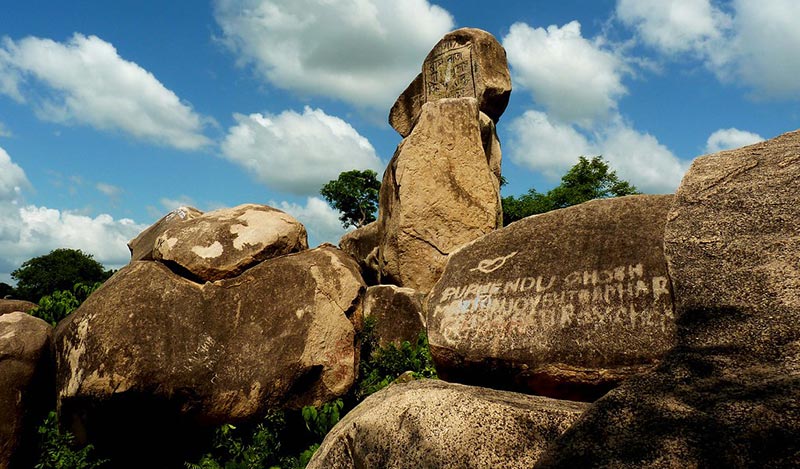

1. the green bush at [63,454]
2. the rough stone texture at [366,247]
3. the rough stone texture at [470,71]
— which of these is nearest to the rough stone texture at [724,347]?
the green bush at [63,454]

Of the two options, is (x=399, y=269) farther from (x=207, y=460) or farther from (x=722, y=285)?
(x=722, y=285)

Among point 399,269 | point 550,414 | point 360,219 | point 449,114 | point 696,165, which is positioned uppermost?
point 360,219

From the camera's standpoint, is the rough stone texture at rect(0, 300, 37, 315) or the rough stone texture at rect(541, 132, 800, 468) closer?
the rough stone texture at rect(541, 132, 800, 468)

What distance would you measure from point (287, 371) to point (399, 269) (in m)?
3.32

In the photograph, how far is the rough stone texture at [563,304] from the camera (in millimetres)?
3408

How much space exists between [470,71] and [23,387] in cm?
889

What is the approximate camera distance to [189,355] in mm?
4625

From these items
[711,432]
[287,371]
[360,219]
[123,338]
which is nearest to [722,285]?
[711,432]

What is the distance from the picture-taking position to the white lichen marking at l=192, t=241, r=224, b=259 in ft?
17.3

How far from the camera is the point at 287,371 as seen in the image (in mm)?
4723

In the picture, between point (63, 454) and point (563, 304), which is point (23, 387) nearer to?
point (63, 454)

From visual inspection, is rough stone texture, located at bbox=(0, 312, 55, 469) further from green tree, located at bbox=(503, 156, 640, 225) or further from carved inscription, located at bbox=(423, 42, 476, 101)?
green tree, located at bbox=(503, 156, 640, 225)

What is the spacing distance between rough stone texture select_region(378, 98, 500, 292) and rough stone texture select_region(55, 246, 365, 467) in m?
2.75

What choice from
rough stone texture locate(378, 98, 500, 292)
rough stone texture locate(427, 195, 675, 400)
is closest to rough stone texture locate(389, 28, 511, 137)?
rough stone texture locate(378, 98, 500, 292)
